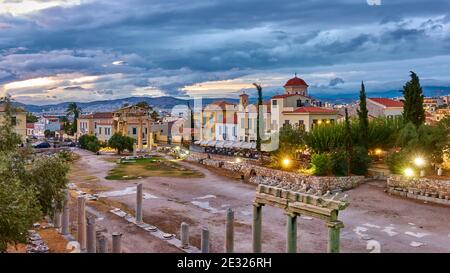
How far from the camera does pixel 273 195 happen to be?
17219 millimetres

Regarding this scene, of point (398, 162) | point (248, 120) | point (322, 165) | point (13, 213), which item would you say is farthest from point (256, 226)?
point (248, 120)

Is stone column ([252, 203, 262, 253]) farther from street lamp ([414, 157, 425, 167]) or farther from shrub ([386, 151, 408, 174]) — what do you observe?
street lamp ([414, 157, 425, 167])

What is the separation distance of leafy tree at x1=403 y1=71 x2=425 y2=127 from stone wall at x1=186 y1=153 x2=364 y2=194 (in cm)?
1128

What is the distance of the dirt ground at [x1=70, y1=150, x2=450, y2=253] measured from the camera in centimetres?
2136

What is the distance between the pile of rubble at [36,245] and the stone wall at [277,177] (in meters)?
12.5

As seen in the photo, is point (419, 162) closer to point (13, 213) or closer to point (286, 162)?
point (286, 162)

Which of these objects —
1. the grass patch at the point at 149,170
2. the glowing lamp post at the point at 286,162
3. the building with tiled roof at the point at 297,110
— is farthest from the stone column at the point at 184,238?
the building with tiled roof at the point at 297,110

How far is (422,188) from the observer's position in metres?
32.2

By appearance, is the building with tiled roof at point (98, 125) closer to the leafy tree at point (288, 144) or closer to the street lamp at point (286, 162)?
the leafy tree at point (288, 144)

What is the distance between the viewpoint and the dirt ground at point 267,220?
21.4 metres

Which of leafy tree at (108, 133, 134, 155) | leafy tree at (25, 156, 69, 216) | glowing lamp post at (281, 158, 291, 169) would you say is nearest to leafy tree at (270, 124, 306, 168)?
glowing lamp post at (281, 158, 291, 169)

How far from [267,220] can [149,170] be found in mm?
25331
